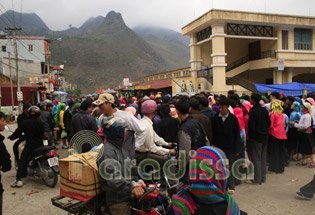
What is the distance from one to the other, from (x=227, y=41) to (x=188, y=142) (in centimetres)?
2506

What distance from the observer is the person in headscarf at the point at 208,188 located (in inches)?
77.8

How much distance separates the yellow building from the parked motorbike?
61.0 feet

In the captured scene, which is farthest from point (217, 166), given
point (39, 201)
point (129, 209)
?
point (39, 201)

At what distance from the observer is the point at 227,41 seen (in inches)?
1041

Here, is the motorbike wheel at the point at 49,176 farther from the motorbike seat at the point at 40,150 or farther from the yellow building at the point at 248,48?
the yellow building at the point at 248,48

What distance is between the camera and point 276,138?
615cm

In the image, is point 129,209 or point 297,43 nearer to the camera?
point 129,209

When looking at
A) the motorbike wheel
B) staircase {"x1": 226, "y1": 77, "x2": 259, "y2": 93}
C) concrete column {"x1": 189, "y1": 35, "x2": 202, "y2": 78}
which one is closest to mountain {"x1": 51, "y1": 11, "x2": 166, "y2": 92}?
concrete column {"x1": 189, "y1": 35, "x2": 202, "y2": 78}

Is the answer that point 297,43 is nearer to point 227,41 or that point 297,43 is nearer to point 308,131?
point 227,41

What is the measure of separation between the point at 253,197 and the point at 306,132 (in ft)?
9.58

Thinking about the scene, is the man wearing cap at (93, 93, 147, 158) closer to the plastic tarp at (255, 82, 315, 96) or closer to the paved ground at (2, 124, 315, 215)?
the paved ground at (2, 124, 315, 215)

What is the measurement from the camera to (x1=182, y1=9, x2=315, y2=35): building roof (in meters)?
20.9

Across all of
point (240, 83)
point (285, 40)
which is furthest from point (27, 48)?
point (285, 40)

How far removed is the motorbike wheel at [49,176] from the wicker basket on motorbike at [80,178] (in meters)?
2.98
